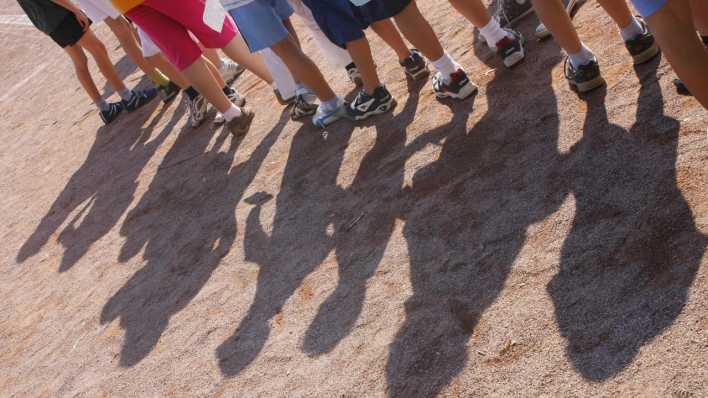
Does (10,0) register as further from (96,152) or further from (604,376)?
(604,376)

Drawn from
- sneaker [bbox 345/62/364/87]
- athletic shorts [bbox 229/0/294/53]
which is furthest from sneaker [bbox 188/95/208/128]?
athletic shorts [bbox 229/0/294/53]

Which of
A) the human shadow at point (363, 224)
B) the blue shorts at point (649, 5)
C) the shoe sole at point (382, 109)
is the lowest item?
the human shadow at point (363, 224)

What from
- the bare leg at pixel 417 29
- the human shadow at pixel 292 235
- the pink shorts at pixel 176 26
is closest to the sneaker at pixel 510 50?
the bare leg at pixel 417 29

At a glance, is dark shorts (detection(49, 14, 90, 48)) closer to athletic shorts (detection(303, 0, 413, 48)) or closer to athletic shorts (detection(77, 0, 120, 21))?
athletic shorts (detection(77, 0, 120, 21))

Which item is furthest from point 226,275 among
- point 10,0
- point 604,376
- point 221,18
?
point 10,0

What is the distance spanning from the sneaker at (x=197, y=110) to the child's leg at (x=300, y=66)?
1.56 m

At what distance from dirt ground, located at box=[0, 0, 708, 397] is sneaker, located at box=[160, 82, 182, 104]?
1.22 metres

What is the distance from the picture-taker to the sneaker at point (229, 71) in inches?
267

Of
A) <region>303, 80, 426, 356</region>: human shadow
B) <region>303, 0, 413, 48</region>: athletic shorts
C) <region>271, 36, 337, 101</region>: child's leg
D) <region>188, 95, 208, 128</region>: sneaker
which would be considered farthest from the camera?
<region>188, 95, 208, 128</region>: sneaker

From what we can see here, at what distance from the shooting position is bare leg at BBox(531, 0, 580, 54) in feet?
12.6

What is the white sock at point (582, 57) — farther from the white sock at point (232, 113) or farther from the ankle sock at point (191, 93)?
the ankle sock at point (191, 93)

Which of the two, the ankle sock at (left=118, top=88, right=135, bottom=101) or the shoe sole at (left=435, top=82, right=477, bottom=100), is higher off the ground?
the ankle sock at (left=118, top=88, right=135, bottom=101)

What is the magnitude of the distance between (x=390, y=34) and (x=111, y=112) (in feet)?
13.4

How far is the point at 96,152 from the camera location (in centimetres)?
764
